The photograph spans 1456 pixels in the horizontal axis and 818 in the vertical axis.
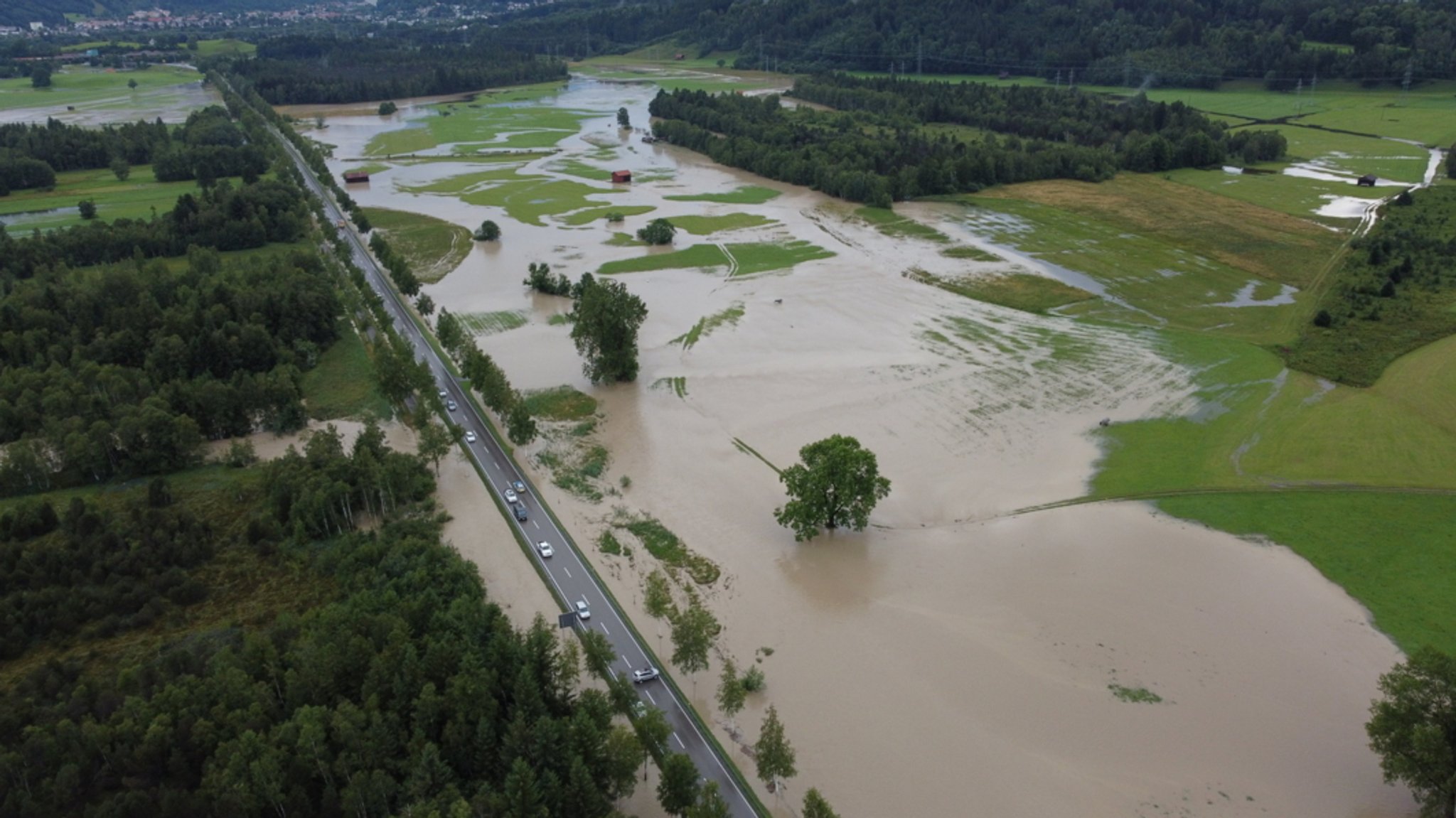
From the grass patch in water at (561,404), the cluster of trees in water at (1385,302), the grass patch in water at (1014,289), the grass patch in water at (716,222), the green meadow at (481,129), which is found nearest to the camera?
the grass patch in water at (561,404)

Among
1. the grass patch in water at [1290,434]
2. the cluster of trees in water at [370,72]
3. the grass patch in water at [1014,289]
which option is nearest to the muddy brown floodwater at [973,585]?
the grass patch in water at [1290,434]

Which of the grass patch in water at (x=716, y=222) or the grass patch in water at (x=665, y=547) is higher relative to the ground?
the grass patch in water at (x=716, y=222)

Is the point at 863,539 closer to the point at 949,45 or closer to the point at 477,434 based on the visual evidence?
the point at 477,434

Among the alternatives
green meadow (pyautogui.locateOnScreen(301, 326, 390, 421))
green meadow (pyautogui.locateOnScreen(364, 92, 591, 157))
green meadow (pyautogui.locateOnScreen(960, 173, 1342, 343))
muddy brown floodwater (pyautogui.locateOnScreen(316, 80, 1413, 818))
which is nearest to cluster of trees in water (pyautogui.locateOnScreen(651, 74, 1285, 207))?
green meadow (pyautogui.locateOnScreen(960, 173, 1342, 343))

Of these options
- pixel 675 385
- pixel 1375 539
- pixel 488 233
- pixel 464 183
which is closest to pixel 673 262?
pixel 488 233

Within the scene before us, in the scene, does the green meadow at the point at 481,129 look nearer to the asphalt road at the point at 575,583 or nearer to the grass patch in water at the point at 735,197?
the grass patch in water at the point at 735,197

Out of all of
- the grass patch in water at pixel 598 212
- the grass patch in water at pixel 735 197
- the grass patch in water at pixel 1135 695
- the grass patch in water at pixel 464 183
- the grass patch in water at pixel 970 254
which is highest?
the grass patch in water at pixel 464 183

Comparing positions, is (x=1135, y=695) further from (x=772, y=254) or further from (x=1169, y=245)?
(x=1169, y=245)
